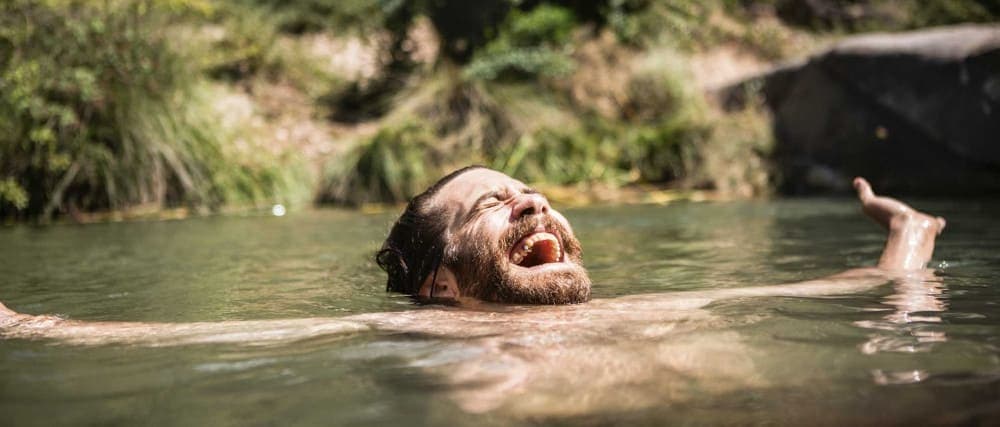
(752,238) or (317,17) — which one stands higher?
(317,17)

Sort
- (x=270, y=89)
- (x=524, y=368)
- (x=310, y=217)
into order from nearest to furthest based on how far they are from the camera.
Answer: (x=524, y=368) < (x=310, y=217) < (x=270, y=89)

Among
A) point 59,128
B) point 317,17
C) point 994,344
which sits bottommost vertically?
point 994,344

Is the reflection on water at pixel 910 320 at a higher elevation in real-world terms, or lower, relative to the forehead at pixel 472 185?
lower

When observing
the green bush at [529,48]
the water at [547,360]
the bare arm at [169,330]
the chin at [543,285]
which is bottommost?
the water at [547,360]

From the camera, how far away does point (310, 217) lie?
9227mm

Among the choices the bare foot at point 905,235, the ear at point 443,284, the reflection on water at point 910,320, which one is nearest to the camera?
the reflection on water at point 910,320

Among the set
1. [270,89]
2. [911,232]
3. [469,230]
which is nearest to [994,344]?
[469,230]

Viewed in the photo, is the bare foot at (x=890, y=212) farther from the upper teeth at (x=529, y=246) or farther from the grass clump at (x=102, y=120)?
the grass clump at (x=102, y=120)

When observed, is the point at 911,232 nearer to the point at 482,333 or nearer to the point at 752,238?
the point at 752,238

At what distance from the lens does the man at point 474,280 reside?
9.91ft

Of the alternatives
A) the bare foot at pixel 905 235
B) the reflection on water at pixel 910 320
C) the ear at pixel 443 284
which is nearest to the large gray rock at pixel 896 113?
the bare foot at pixel 905 235

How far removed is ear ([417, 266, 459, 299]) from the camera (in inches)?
150

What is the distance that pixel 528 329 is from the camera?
292 cm

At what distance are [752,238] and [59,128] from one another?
7307mm
